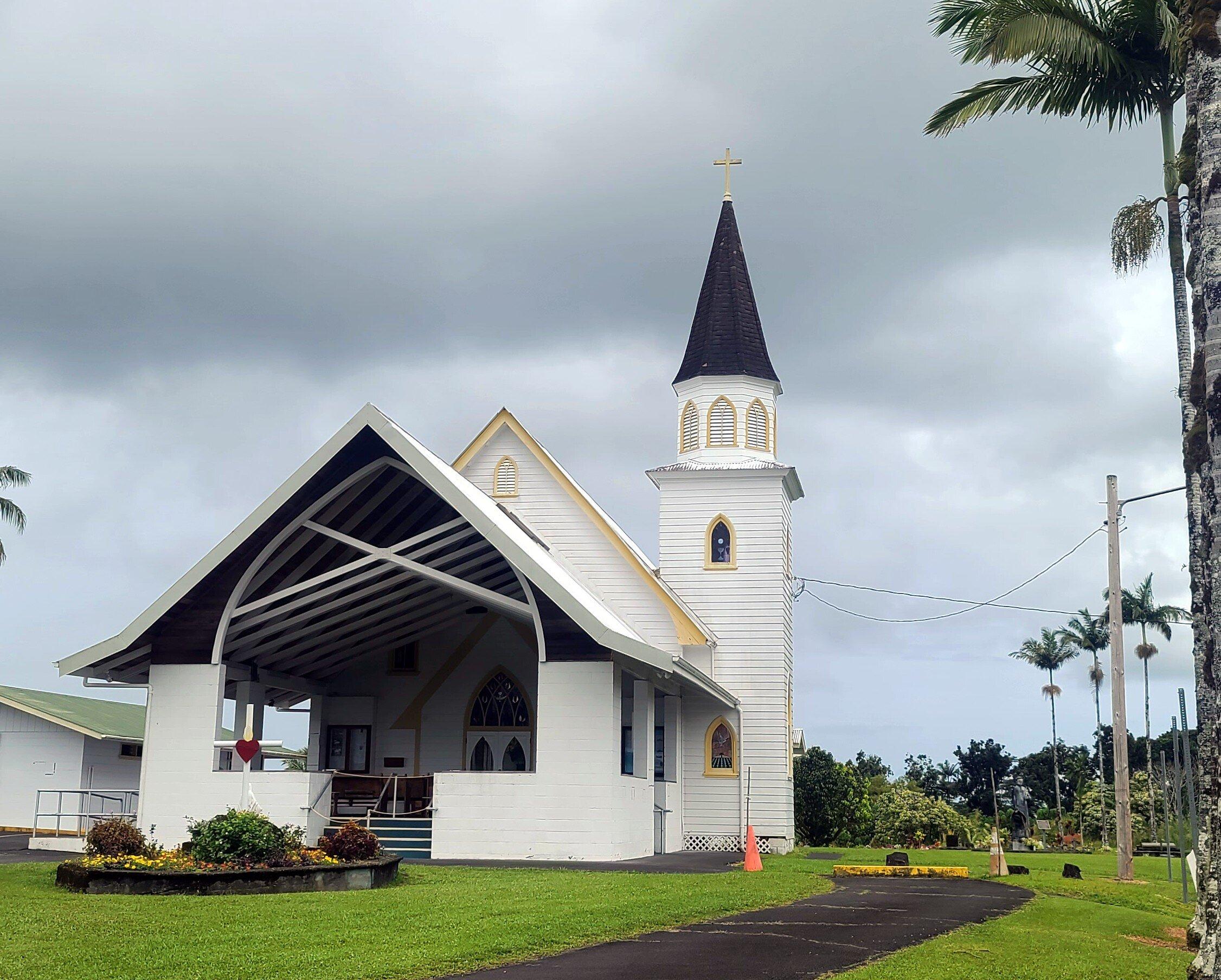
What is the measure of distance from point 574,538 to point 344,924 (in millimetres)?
18793

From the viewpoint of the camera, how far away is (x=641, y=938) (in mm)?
12133

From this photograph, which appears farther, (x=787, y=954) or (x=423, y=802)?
(x=423, y=802)

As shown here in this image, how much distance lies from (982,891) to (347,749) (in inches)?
679

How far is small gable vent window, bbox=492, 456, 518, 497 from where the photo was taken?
3139 cm

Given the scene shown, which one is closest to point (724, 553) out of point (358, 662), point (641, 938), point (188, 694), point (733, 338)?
point (733, 338)

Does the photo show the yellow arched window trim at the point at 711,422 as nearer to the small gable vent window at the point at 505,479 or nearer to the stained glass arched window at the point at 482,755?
the small gable vent window at the point at 505,479

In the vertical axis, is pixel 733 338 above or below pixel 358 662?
above

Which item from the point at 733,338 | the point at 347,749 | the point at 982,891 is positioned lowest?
the point at 982,891

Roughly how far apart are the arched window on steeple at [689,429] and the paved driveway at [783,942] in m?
17.0

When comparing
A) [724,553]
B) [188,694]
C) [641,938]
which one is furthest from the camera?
[724,553]

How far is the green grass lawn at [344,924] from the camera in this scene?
10055 mm

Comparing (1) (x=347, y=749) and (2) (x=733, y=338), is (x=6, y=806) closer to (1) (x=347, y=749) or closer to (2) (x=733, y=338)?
(1) (x=347, y=749)

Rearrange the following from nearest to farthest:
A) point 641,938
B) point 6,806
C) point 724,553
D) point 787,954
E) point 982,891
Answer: point 787,954 < point 641,938 < point 982,891 < point 724,553 < point 6,806

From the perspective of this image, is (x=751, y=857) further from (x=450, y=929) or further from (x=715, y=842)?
(x=450, y=929)
